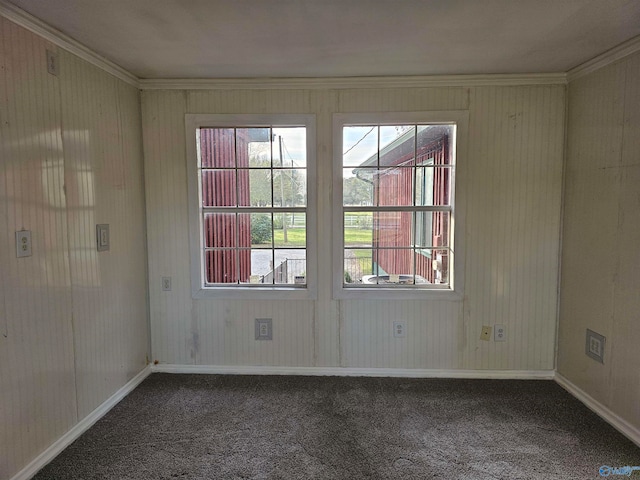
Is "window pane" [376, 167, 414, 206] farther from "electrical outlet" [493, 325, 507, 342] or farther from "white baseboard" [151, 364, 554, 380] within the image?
"white baseboard" [151, 364, 554, 380]

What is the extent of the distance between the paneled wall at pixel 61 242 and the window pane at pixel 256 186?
836 millimetres

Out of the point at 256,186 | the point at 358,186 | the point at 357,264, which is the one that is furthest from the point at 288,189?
the point at 357,264

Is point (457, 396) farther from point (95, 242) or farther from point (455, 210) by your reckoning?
point (95, 242)

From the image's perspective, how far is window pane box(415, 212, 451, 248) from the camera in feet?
9.36

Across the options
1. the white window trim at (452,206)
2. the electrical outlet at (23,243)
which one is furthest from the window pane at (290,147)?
the electrical outlet at (23,243)

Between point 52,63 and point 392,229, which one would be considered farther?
point 392,229

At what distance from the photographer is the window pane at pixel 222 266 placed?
9.72 ft

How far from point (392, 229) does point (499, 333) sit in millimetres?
1211

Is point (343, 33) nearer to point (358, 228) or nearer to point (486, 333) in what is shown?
point (358, 228)

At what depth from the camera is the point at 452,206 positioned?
9.13 ft

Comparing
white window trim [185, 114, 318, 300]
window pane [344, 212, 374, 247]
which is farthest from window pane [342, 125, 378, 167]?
window pane [344, 212, 374, 247]

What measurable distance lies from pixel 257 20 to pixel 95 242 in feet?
5.67

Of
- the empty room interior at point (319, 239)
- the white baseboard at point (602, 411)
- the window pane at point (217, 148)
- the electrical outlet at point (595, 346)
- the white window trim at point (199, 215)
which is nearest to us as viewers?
the empty room interior at point (319, 239)

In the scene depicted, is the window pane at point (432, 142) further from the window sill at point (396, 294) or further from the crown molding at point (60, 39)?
the crown molding at point (60, 39)
